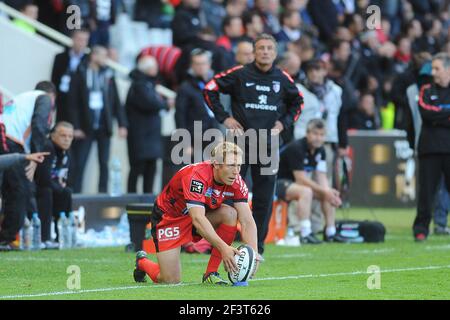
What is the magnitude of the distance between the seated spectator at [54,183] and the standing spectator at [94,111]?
9.88ft

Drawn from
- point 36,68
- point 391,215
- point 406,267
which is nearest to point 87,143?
point 36,68

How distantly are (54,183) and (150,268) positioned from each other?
445cm

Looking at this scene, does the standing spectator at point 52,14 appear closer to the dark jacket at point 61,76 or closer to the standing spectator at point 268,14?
the dark jacket at point 61,76

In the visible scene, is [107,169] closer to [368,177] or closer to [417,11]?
[368,177]

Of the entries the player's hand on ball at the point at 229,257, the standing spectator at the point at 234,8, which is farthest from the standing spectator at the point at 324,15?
the player's hand on ball at the point at 229,257

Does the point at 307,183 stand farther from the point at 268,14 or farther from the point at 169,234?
the point at 268,14

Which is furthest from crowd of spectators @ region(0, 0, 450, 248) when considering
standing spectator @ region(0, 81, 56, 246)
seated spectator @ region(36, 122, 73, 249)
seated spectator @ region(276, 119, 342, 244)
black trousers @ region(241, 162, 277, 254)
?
standing spectator @ region(0, 81, 56, 246)

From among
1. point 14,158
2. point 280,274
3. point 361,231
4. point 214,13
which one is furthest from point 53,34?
point 280,274

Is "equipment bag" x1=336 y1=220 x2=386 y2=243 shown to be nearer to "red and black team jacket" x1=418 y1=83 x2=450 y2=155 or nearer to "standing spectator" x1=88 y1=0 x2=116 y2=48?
"red and black team jacket" x1=418 y1=83 x2=450 y2=155

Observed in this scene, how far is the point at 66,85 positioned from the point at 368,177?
21.0 ft

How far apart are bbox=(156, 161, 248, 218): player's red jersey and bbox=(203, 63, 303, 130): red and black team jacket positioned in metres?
2.55

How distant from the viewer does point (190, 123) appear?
16922mm

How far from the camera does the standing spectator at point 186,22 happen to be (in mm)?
20734

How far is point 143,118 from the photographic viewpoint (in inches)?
712
